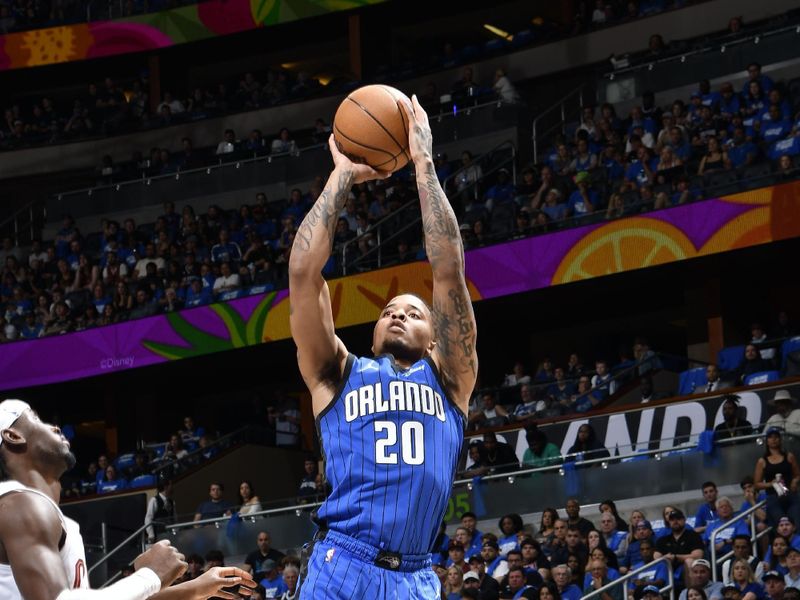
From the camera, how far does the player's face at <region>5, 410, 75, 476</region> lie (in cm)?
525

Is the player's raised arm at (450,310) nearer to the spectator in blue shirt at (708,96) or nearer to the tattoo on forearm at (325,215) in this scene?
the tattoo on forearm at (325,215)

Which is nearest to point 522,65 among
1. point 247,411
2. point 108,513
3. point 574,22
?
point 574,22

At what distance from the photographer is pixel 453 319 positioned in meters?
6.25

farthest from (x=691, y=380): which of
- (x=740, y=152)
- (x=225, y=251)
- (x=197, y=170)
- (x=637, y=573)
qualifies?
(x=197, y=170)

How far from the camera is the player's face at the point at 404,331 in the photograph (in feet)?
20.4

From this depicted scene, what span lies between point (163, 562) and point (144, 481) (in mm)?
18808

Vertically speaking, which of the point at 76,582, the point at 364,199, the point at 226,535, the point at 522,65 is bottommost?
the point at 226,535

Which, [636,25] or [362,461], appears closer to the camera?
[362,461]

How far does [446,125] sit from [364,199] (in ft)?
9.03

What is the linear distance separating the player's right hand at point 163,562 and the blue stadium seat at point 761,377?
13919 mm

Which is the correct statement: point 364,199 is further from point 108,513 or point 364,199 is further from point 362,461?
point 362,461

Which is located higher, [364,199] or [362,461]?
[364,199]

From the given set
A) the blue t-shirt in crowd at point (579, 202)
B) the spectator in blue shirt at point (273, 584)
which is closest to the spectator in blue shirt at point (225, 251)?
the blue t-shirt in crowd at point (579, 202)

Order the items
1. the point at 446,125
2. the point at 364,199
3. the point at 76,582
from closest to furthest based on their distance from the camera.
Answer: the point at 76,582
the point at 364,199
the point at 446,125
